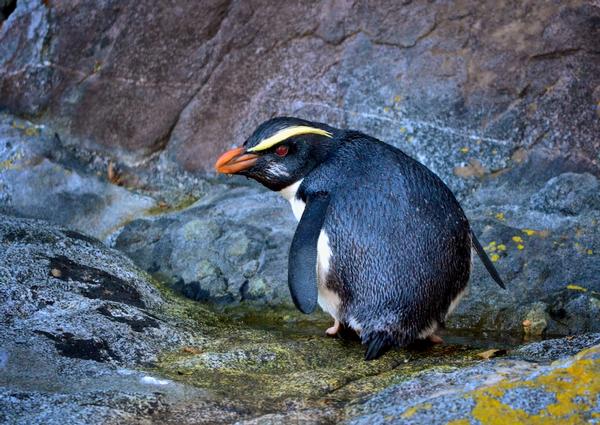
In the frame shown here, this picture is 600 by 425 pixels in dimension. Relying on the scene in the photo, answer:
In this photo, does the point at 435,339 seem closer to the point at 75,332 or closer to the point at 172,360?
the point at 172,360

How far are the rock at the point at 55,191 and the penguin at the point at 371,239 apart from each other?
1.36 m

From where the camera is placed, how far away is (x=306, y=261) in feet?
9.84

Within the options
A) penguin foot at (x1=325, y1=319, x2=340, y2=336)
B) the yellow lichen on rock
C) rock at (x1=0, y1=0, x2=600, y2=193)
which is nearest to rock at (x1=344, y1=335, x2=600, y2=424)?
the yellow lichen on rock

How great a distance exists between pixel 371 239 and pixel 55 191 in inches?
80.8

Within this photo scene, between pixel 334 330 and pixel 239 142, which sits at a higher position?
pixel 239 142

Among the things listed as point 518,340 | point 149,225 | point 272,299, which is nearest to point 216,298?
point 272,299

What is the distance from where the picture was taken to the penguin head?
3.28 metres

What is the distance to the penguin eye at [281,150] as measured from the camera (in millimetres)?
3294

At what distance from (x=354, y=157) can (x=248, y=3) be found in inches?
66.1

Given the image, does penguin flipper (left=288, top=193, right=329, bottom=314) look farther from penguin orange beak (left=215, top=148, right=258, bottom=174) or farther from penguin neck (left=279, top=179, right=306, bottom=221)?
penguin orange beak (left=215, top=148, right=258, bottom=174)

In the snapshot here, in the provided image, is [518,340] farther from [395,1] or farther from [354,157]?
[395,1]

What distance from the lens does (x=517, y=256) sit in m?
3.87

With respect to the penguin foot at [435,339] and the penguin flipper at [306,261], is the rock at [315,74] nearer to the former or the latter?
the penguin foot at [435,339]

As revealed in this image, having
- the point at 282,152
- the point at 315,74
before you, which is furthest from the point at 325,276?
the point at 315,74
